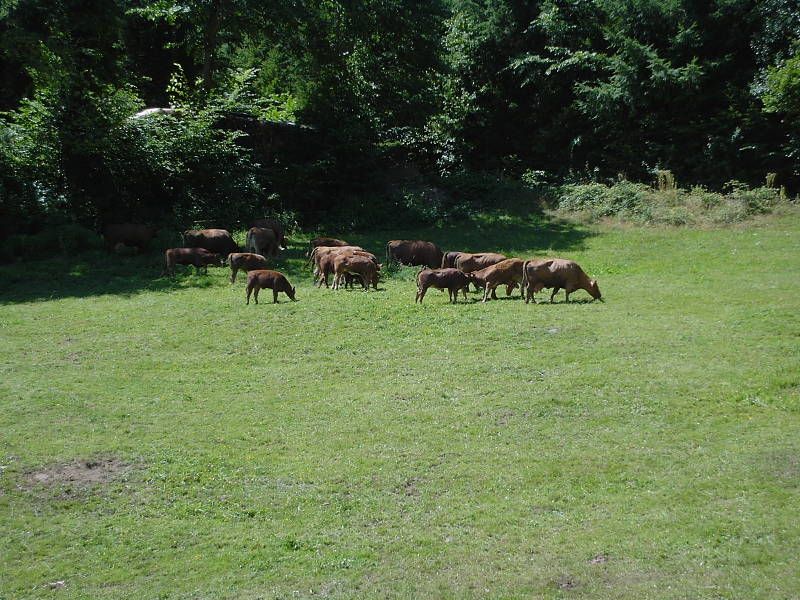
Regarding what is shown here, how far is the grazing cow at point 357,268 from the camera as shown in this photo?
21.6 m

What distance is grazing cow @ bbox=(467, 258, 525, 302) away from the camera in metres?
20.2

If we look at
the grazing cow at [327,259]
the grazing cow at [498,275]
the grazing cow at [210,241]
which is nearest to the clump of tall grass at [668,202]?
the grazing cow at [498,275]

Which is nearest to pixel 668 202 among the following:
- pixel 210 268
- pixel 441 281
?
pixel 441 281

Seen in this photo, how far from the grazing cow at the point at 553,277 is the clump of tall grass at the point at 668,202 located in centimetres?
1079

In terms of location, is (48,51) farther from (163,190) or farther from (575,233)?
(575,233)

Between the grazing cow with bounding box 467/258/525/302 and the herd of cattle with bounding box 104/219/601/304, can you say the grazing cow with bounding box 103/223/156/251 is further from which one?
the grazing cow with bounding box 467/258/525/302

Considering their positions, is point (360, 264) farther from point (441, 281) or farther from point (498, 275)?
point (498, 275)

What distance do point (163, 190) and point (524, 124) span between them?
18095mm

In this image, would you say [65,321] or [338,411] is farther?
[65,321]

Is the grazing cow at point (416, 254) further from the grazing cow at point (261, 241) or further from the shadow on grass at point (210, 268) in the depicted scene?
the grazing cow at point (261, 241)

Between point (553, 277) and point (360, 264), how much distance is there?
16.2 feet

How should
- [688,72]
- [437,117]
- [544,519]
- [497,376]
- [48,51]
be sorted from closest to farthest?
[544,519], [497,376], [48,51], [688,72], [437,117]

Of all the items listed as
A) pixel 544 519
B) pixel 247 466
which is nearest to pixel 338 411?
pixel 247 466

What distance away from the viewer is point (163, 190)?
1202 inches
